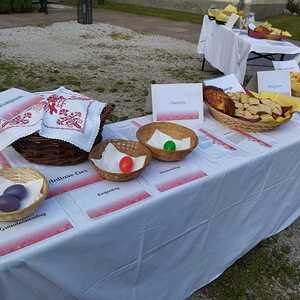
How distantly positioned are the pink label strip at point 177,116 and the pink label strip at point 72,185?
1.56ft

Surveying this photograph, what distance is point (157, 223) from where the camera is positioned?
105 centimetres

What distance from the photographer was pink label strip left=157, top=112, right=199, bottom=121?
56.4 inches

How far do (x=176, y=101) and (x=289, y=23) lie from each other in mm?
9291

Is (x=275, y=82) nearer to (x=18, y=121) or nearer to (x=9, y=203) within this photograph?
(x=18, y=121)

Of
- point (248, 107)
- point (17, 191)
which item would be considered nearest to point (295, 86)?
point (248, 107)

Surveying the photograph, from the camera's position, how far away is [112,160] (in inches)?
43.1

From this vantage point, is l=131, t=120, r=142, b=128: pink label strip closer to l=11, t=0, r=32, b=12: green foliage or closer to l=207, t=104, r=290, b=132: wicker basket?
l=207, t=104, r=290, b=132: wicker basket

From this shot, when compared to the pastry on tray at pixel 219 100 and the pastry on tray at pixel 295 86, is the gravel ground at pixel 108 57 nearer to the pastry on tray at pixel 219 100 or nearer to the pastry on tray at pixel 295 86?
the pastry on tray at pixel 295 86

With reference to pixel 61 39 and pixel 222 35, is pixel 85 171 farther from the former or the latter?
pixel 61 39

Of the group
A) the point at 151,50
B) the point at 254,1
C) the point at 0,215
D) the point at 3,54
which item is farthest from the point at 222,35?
the point at 254,1

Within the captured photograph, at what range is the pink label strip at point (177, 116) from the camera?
56.4 inches

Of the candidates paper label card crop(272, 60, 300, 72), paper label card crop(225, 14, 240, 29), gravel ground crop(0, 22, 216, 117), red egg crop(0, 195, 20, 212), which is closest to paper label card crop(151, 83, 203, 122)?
red egg crop(0, 195, 20, 212)

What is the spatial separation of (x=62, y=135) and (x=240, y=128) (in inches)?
30.1

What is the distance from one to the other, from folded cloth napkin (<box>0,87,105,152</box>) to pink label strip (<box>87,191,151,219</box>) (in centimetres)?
21
